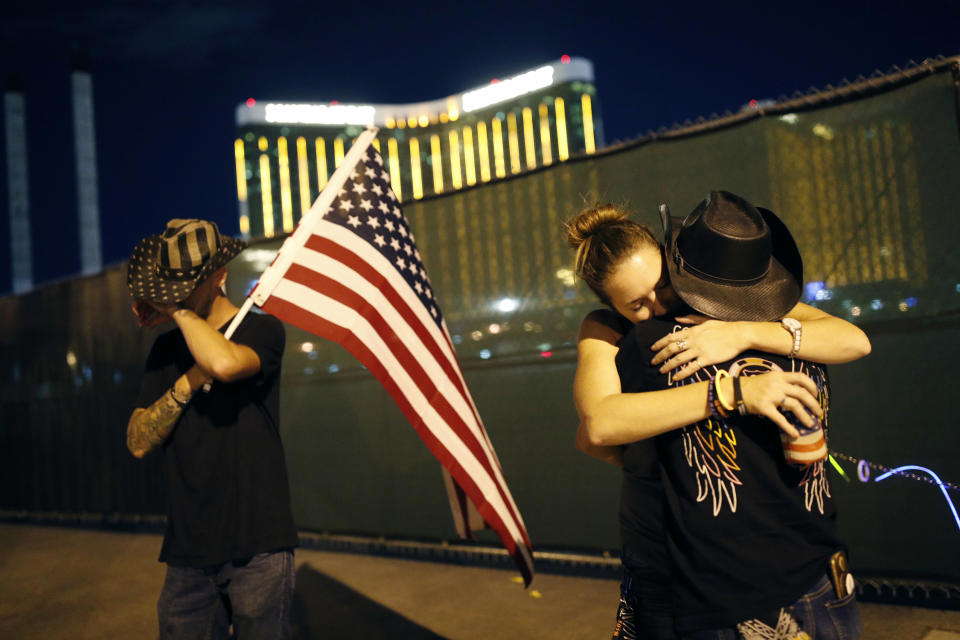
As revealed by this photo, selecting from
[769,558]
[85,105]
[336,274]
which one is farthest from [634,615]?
[85,105]

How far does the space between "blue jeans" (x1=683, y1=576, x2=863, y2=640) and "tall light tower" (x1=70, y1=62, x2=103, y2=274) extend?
102003 mm

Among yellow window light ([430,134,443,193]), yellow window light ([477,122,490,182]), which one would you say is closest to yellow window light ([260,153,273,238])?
yellow window light ([430,134,443,193])

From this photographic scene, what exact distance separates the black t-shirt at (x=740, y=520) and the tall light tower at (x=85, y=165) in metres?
102

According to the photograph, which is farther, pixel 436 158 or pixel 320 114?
pixel 436 158

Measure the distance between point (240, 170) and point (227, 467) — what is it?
15541 cm

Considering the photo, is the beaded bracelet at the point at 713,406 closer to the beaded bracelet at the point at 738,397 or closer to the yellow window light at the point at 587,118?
the beaded bracelet at the point at 738,397

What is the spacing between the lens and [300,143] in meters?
144

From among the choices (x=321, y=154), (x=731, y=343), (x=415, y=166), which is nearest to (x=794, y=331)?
(x=731, y=343)

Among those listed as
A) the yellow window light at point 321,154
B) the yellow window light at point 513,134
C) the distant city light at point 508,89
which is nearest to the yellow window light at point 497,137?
the yellow window light at point 513,134

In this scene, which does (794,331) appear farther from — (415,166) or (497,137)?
(415,166)

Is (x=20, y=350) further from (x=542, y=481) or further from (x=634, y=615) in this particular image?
(x=634, y=615)

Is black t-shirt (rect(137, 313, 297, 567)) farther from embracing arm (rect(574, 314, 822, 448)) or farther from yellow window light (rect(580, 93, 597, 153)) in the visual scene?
yellow window light (rect(580, 93, 597, 153))

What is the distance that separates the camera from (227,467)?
275 centimetres

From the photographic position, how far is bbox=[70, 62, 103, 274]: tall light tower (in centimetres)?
9056
